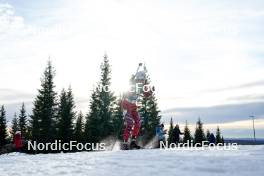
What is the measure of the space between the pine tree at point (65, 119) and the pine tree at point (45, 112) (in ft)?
2.74

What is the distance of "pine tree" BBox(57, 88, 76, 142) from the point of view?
131 ft

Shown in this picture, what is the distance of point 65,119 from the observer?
4066 centimetres

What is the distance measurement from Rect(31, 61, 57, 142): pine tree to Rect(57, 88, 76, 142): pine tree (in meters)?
0.84

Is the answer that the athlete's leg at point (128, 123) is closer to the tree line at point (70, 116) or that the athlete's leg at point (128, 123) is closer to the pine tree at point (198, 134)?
the tree line at point (70, 116)

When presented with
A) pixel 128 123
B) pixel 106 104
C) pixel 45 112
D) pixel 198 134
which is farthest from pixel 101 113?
pixel 198 134

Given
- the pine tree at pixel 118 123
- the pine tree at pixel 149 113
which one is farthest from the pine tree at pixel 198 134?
the pine tree at pixel 118 123

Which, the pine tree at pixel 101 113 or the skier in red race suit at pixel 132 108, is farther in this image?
the pine tree at pixel 101 113

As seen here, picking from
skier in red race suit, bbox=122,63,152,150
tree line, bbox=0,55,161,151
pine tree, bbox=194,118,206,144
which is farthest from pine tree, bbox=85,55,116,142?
pine tree, bbox=194,118,206,144

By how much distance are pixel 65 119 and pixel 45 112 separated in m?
2.28

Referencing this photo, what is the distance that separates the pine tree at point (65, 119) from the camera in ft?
131

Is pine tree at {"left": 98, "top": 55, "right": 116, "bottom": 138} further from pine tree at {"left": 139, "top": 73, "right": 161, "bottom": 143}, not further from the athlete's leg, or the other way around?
the athlete's leg

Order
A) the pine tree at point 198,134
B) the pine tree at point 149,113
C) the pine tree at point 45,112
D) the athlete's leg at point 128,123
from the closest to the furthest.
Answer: the athlete's leg at point 128,123 → the pine tree at point 45,112 → the pine tree at point 149,113 → the pine tree at point 198,134

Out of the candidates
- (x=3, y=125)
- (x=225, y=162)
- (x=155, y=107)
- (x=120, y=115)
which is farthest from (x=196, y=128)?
(x=225, y=162)

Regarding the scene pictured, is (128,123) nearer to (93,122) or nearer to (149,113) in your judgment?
(93,122)
